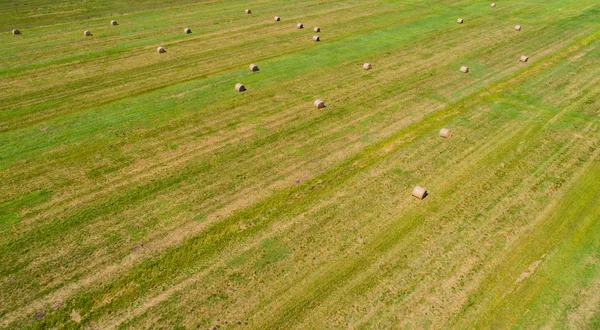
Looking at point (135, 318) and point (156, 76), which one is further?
point (156, 76)

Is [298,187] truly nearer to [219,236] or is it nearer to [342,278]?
[219,236]

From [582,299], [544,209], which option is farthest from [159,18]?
[582,299]

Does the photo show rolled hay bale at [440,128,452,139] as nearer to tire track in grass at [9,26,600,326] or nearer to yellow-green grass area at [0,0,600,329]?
yellow-green grass area at [0,0,600,329]

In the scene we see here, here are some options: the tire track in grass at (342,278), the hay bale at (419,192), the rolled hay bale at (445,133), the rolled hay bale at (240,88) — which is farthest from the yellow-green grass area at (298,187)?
the rolled hay bale at (240,88)

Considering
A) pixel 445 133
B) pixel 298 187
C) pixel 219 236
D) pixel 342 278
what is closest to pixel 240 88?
pixel 298 187

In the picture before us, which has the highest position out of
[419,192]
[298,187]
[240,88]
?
[240,88]

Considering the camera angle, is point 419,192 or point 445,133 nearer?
point 419,192

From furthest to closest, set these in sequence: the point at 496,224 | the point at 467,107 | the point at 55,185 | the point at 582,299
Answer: the point at 467,107, the point at 55,185, the point at 496,224, the point at 582,299

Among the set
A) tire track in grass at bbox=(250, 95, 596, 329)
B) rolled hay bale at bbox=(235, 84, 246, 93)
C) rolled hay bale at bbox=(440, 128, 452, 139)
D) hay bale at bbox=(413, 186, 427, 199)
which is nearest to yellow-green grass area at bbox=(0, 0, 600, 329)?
tire track in grass at bbox=(250, 95, 596, 329)

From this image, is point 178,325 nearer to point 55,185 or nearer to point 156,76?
point 55,185
